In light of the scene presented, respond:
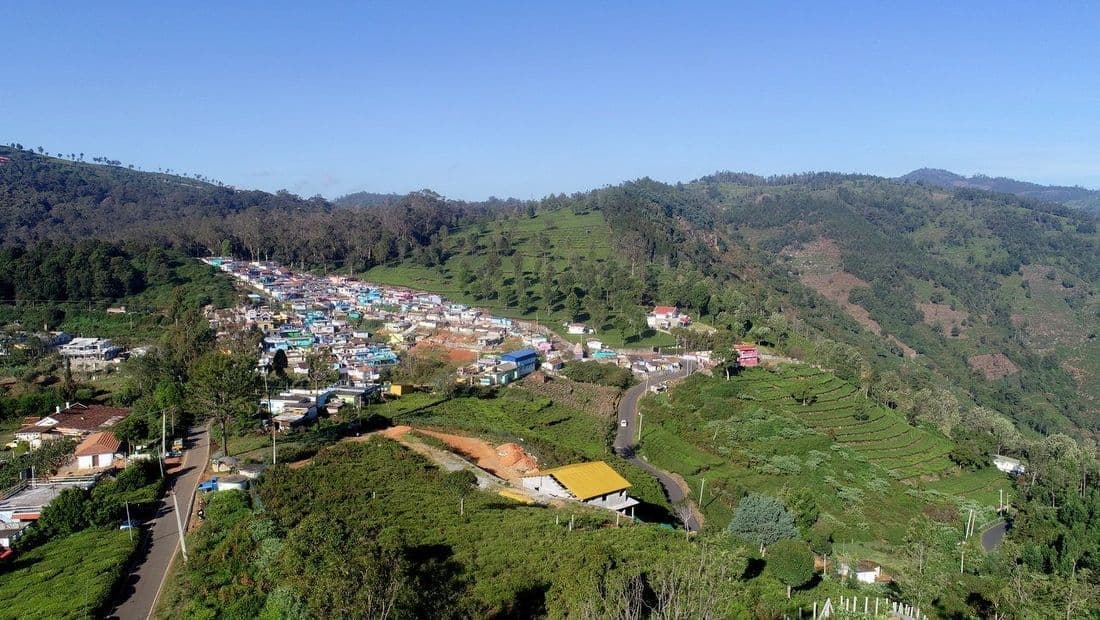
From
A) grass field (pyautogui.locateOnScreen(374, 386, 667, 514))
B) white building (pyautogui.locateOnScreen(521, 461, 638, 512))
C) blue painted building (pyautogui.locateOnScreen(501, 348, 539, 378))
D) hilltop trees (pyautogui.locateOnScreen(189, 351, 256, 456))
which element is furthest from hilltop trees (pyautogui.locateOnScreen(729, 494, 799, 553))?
blue painted building (pyautogui.locateOnScreen(501, 348, 539, 378))

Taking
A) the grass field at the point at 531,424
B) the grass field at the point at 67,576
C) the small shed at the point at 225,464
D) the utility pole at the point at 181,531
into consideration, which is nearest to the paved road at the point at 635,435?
the grass field at the point at 531,424

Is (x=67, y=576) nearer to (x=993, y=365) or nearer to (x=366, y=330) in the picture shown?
(x=366, y=330)

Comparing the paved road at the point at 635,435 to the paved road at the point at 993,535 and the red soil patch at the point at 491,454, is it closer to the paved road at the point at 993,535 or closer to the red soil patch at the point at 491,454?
the red soil patch at the point at 491,454

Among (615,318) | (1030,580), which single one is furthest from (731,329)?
(1030,580)

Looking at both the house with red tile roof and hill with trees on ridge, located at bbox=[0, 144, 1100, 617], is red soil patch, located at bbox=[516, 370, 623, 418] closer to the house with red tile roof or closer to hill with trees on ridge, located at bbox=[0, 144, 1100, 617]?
hill with trees on ridge, located at bbox=[0, 144, 1100, 617]

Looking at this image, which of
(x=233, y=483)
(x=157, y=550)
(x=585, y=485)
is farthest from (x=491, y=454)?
(x=157, y=550)
